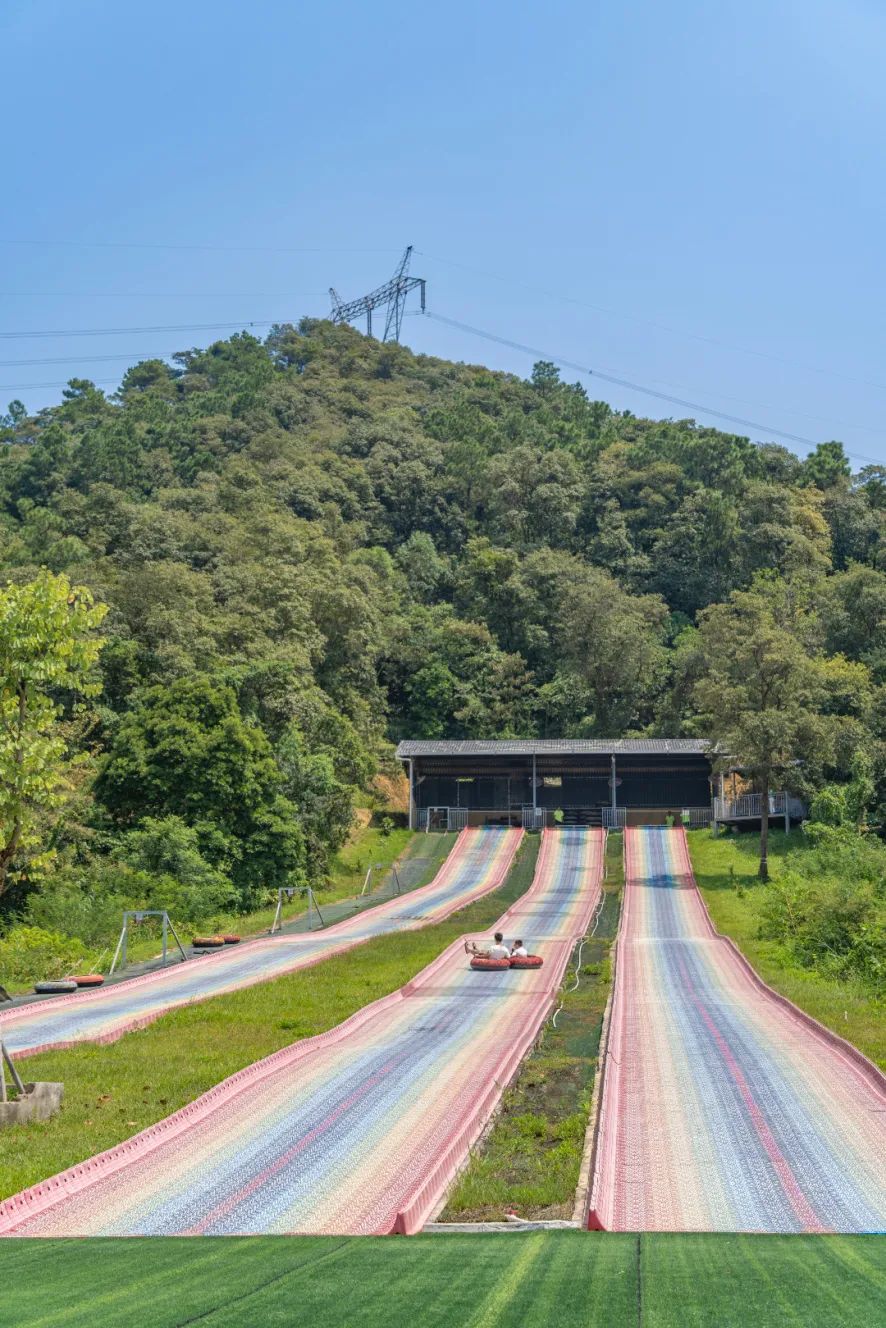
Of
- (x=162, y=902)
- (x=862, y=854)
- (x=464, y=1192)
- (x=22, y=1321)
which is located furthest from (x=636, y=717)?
(x=22, y=1321)

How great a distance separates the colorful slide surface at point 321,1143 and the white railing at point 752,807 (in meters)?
29.7

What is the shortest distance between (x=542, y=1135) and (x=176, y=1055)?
18.0 feet

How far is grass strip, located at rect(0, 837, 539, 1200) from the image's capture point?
37.3 feet

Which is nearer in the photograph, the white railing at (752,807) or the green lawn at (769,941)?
the green lawn at (769,941)

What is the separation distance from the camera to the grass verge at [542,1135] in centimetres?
977

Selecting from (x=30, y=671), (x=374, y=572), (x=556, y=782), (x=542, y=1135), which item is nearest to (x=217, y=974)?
(x=30, y=671)

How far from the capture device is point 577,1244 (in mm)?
7969

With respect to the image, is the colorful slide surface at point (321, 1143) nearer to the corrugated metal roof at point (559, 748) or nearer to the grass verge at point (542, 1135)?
the grass verge at point (542, 1135)

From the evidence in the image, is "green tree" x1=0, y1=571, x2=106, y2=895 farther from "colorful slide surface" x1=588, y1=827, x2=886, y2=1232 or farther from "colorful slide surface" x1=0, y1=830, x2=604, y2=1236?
"colorful slide surface" x1=588, y1=827, x2=886, y2=1232

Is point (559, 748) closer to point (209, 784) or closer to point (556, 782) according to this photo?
point (556, 782)

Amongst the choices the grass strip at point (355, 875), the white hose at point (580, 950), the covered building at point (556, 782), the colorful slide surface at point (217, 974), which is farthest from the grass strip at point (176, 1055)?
the covered building at point (556, 782)

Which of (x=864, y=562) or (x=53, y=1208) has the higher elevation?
(x=864, y=562)

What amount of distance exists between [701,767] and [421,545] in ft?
88.7

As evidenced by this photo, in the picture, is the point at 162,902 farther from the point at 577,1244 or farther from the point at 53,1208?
the point at 577,1244
